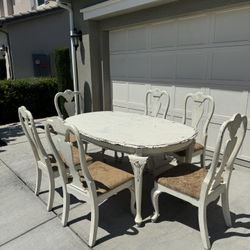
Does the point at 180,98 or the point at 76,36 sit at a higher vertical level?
the point at 76,36

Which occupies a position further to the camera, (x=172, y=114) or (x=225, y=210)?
(x=172, y=114)

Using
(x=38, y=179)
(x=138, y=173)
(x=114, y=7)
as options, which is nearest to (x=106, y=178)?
(x=138, y=173)

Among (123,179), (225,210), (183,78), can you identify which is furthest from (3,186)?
(183,78)

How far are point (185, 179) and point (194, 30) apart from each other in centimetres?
274

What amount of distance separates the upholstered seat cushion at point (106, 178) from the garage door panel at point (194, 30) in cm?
270

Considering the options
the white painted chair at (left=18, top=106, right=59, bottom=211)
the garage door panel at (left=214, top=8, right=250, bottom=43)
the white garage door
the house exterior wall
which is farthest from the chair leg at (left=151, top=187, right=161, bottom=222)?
the house exterior wall

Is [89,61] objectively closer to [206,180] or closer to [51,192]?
[51,192]

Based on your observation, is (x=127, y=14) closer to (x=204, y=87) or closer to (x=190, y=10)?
(x=190, y=10)

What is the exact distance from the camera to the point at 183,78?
4402 millimetres

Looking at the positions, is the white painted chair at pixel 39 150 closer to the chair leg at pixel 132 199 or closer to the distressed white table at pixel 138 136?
the distressed white table at pixel 138 136

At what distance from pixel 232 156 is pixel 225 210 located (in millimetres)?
605

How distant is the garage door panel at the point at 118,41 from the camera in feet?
17.8

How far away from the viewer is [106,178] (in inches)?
96.6

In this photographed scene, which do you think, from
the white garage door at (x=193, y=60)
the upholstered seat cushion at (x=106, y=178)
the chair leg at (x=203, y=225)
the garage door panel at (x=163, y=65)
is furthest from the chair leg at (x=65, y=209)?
the garage door panel at (x=163, y=65)
